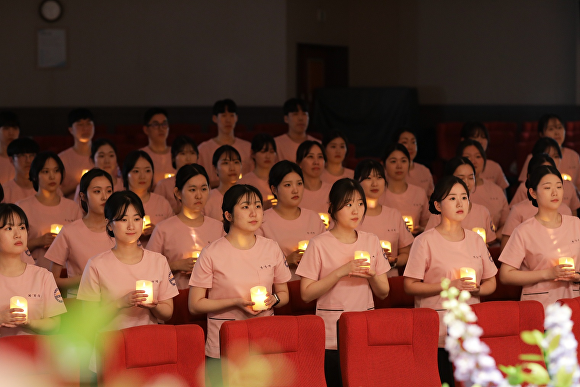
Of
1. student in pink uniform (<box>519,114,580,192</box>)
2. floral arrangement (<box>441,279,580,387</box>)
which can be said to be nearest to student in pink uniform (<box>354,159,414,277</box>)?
student in pink uniform (<box>519,114,580,192</box>)

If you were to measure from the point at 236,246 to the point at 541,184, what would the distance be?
1669mm

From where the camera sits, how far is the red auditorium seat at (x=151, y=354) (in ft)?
9.71

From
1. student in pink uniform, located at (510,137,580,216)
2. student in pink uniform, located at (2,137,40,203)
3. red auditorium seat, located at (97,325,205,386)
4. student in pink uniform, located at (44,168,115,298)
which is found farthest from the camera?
student in pink uniform, located at (510,137,580,216)

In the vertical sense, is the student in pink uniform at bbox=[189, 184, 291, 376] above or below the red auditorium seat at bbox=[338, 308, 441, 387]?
above

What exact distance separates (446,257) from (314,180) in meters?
1.75

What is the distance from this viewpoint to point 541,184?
403 centimetres

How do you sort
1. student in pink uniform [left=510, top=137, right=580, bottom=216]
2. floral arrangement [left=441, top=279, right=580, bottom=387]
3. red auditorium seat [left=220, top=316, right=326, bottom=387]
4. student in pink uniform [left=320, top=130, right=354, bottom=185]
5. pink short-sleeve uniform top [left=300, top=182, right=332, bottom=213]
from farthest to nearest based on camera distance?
1. student in pink uniform [left=320, top=130, right=354, bottom=185]
2. student in pink uniform [left=510, top=137, right=580, bottom=216]
3. pink short-sleeve uniform top [left=300, top=182, right=332, bottom=213]
4. red auditorium seat [left=220, top=316, right=326, bottom=387]
5. floral arrangement [left=441, top=279, right=580, bottom=387]

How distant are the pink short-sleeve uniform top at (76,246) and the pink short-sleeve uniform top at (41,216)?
63 cm

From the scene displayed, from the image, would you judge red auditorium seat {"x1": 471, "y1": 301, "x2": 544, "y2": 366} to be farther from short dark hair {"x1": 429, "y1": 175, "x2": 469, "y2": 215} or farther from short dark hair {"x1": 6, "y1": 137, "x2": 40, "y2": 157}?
short dark hair {"x1": 6, "y1": 137, "x2": 40, "y2": 157}

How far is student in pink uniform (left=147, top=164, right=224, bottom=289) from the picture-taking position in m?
4.35

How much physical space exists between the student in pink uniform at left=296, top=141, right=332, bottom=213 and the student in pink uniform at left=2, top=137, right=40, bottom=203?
2.02 metres

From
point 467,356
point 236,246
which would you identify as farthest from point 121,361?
point 467,356

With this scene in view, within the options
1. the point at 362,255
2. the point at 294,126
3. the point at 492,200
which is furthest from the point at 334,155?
the point at 362,255

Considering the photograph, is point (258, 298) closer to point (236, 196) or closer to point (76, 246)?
point (236, 196)
